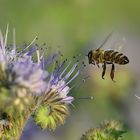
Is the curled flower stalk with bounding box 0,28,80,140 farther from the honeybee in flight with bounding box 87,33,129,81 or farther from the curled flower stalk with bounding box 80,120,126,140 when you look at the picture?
the honeybee in flight with bounding box 87,33,129,81

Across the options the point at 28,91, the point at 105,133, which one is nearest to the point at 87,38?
the point at 105,133

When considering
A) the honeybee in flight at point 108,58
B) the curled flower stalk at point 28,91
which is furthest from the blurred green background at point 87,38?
the curled flower stalk at point 28,91

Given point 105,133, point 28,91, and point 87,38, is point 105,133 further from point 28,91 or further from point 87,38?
point 87,38

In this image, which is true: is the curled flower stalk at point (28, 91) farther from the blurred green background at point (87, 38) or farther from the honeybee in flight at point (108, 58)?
the blurred green background at point (87, 38)

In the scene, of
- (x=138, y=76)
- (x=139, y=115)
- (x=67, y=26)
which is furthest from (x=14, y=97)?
(x=67, y=26)

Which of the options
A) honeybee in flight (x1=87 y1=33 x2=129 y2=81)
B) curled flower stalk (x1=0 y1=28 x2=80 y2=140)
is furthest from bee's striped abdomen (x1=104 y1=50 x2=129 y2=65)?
curled flower stalk (x1=0 y1=28 x2=80 y2=140)

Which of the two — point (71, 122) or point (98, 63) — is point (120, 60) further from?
point (71, 122)
